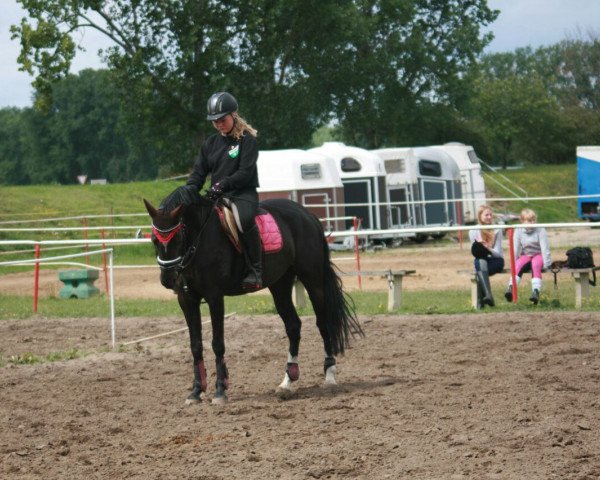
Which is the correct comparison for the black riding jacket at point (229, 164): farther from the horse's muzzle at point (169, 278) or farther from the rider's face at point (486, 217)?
the rider's face at point (486, 217)

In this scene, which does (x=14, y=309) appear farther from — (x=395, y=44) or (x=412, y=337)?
(x=395, y=44)

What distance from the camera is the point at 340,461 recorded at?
19.1 ft

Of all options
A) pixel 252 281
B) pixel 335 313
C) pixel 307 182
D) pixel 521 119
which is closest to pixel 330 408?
pixel 252 281

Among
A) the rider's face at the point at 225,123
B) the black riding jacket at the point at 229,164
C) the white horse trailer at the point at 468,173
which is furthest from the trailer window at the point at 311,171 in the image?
the rider's face at the point at 225,123

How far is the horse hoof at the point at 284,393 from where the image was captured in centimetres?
831

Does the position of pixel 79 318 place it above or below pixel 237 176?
below

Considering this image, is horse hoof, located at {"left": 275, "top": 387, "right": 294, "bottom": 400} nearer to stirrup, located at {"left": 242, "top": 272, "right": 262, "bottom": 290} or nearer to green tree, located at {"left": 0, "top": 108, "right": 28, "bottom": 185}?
stirrup, located at {"left": 242, "top": 272, "right": 262, "bottom": 290}

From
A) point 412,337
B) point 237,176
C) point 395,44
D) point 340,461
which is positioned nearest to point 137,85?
point 395,44

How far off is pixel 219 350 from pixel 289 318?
3.09 feet

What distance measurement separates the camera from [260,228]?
8.74 metres

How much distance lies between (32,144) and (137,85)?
54.8 m

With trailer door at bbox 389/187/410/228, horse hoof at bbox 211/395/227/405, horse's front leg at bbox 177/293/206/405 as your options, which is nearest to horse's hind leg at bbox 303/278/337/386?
horse's front leg at bbox 177/293/206/405

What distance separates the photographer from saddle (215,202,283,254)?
8430 mm

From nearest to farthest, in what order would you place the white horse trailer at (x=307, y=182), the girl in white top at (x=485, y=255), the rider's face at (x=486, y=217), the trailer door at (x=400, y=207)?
the girl in white top at (x=485, y=255)
the rider's face at (x=486, y=217)
the white horse trailer at (x=307, y=182)
the trailer door at (x=400, y=207)
